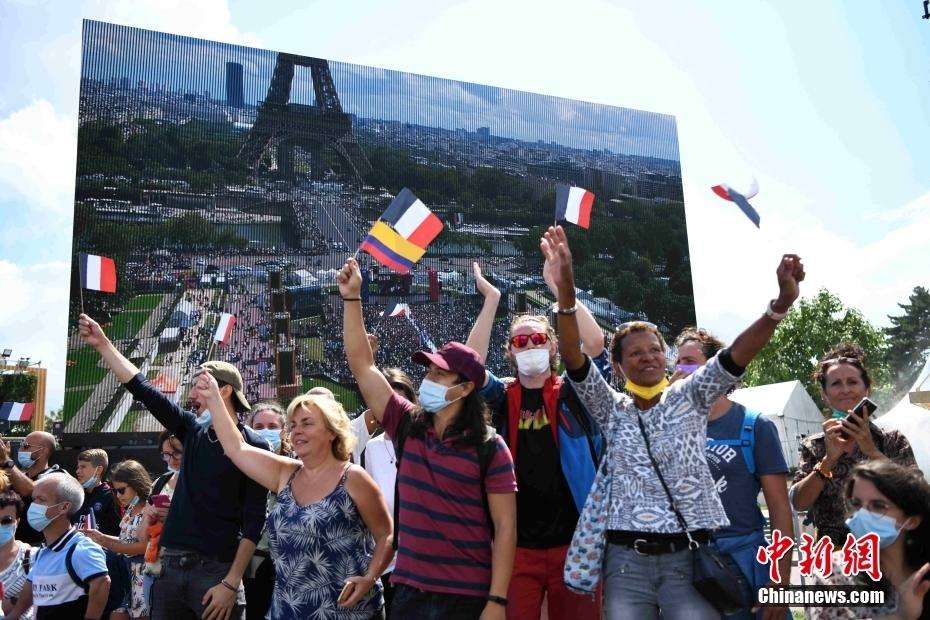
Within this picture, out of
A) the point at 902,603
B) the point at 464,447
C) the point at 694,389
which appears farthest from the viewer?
the point at 464,447

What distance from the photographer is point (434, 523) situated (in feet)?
11.0

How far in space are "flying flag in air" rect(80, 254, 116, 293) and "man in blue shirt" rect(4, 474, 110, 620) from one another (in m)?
2.17

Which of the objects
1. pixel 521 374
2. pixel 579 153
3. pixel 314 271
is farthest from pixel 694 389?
pixel 579 153

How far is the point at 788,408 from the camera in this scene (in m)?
18.9

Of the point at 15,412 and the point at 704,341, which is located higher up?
the point at 704,341

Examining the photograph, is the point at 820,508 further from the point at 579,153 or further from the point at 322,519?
the point at 579,153

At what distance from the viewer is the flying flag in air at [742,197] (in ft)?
14.7

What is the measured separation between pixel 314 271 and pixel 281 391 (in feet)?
20.4

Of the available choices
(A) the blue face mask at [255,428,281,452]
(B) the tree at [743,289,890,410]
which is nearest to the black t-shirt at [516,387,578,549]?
(A) the blue face mask at [255,428,281,452]

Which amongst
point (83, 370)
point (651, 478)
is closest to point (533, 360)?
point (651, 478)

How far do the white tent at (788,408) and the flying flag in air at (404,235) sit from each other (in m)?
12.6

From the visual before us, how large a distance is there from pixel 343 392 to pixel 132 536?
99.2ft

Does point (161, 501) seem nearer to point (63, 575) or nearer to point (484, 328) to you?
point (63, 575)

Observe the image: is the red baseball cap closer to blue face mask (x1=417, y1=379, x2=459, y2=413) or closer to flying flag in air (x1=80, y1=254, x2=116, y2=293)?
blue face mask (x1=417, y1=379, x2=459, y2=413)
